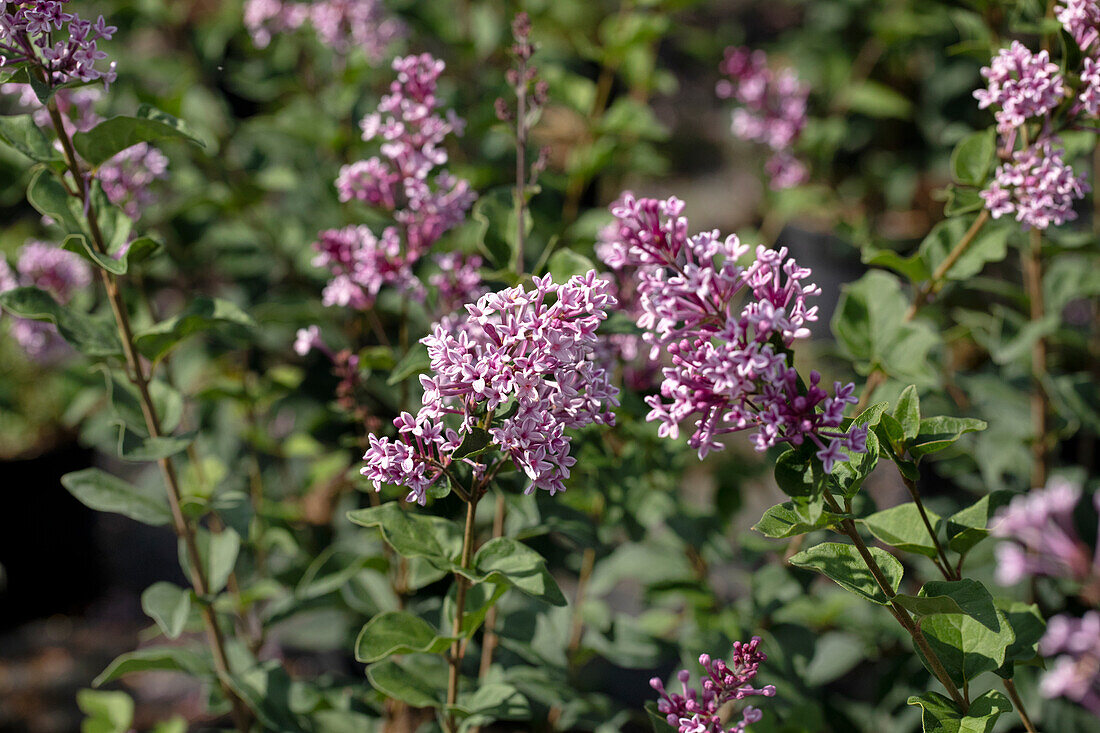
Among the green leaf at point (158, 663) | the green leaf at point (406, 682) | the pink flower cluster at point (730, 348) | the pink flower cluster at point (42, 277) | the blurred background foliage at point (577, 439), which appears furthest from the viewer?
the pink flower cluster at point (42, 277)

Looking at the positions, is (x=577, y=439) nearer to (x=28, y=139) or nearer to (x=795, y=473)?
(x=795, y=473)

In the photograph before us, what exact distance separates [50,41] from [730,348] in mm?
865

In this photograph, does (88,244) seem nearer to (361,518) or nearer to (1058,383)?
(361,518)

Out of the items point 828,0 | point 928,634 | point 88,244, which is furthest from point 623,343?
point 828,0

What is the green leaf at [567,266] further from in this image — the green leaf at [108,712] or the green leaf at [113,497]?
the green leaf at [108,712]

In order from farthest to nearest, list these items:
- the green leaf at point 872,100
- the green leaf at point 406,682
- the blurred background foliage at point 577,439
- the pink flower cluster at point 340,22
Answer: the green leaf at point 872,100
the pink flower cluster at point 340,22
the blurred background foliage at point 577,439
the green leaf at point 406,682

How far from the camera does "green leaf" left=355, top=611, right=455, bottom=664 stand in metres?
1.06

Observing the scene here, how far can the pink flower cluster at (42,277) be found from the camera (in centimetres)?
166

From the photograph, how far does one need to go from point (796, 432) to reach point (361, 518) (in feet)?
1.67

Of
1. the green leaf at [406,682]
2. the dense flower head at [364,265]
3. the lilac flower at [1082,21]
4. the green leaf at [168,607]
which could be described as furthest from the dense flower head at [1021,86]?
the green leaf at [168,607]

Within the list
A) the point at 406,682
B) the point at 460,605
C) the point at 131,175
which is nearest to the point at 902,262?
the point at 460,605

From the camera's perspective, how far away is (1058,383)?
1.62 metres

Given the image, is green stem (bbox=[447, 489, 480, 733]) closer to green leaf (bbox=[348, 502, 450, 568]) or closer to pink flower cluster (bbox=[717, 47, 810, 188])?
green leaf (bbox=[348, 502, 450, 568])

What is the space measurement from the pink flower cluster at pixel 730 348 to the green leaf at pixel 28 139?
2.43 feet
